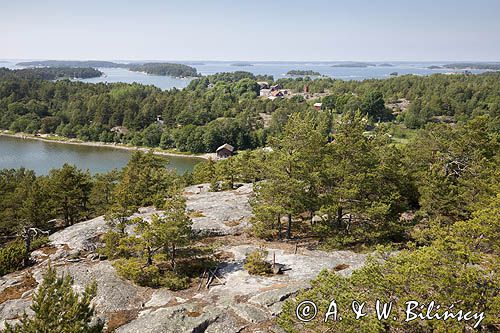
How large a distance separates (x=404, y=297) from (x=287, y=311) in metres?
3.41

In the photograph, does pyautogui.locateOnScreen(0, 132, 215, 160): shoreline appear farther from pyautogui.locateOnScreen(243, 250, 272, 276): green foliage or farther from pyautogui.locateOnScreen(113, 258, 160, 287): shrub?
pyautogui.locateOnScreen(113, 258, 160, 287): shrub

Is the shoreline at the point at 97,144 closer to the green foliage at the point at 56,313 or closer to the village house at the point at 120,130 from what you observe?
the village house at the point at 120,130

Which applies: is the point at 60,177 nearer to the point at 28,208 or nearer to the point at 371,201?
the point at 28,208

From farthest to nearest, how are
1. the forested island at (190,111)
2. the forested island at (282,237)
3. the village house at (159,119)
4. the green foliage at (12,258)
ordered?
the village house at (159,119) → the forested island at (190,111) → the green foliage at (12,258) → the forested island at (282,237)

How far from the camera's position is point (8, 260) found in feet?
72.7

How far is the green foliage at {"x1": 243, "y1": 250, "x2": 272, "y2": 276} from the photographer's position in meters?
19.4

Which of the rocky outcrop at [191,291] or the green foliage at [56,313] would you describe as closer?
the green foliage at [56,313]

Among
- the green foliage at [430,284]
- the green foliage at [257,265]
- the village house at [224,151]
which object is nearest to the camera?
the green foliage at [430,284]

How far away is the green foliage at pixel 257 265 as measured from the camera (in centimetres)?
1938

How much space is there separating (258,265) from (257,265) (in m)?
0.06

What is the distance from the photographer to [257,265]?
765 inches

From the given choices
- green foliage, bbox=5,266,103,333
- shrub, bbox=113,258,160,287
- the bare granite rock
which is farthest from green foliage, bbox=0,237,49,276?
green foliage, bbox=5,266,103,333

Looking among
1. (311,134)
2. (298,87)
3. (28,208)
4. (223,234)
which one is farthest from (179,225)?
(298,87)

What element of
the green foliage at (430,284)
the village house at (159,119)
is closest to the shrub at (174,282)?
A: the green foliage at (430,284)
